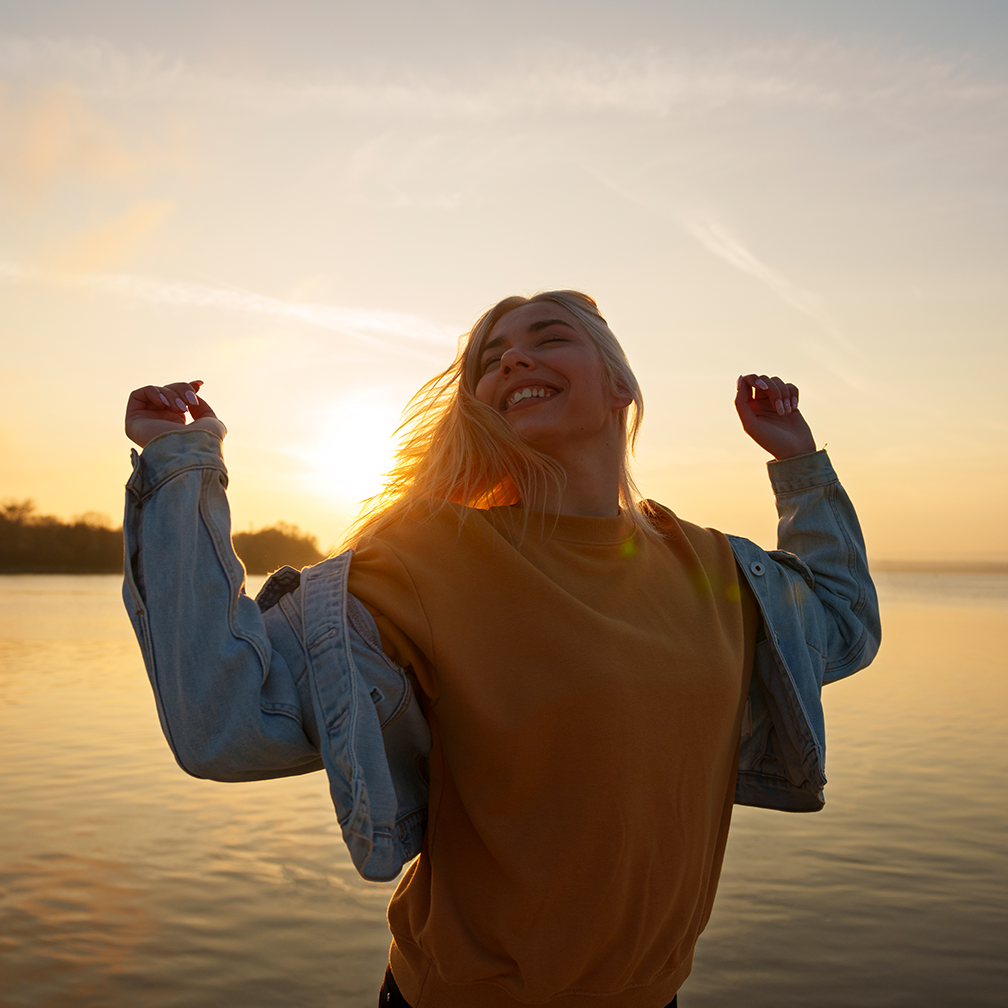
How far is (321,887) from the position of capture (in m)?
6.11

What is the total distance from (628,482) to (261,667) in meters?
1.31

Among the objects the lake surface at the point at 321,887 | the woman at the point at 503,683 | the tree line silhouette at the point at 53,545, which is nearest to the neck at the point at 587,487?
the woman at the point at 503,683

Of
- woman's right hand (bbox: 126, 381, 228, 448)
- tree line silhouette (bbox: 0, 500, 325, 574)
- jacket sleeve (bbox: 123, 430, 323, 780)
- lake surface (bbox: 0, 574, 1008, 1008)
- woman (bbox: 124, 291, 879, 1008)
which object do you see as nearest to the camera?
jacket sleeve (bbox: 123, 430, 323, 780)

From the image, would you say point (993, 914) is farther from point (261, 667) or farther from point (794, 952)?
point (261, 667)

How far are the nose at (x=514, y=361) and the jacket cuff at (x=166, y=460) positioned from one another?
3.28ft

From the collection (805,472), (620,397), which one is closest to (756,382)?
(805,472)

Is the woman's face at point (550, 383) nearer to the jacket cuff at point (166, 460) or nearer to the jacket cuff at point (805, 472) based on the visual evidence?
the jacket cuff at point (805, 472)

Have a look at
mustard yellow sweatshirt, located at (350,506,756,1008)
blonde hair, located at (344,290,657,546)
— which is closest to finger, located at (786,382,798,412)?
blonde hair, located at (344,290,657,546)

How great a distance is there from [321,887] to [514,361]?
512 centimetres

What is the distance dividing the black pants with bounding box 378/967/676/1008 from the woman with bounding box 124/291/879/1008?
0.03m

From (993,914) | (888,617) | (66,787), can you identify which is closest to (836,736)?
(993,914)

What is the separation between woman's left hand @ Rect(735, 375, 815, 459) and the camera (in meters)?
2.72

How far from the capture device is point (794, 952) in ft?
17.2

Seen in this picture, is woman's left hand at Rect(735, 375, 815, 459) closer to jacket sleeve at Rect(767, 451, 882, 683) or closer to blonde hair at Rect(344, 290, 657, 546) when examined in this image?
jacket sleeve at Rect(767, 451, 882, 683)
